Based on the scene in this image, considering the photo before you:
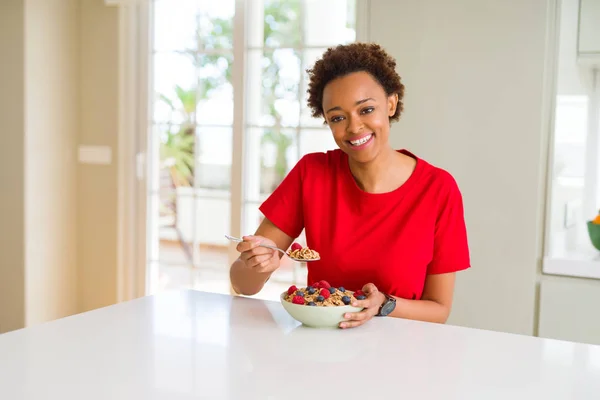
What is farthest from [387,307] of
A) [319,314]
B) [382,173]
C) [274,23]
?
[274,23]

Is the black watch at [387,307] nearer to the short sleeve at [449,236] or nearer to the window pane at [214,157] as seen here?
the short sleeve at [449,236]

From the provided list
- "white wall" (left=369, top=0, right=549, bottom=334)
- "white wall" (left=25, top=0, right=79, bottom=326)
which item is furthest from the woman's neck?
"white wall" (left=25, top=0, right=79, bottom=326)

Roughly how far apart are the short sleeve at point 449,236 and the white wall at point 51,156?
269 centimetres

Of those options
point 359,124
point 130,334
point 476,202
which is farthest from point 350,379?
point 476,202

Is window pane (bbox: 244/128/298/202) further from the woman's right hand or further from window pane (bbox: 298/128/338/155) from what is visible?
the woman's right hand

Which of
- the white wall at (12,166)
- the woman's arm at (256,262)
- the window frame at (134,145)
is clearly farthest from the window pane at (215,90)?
the woman's arm at (256,262)

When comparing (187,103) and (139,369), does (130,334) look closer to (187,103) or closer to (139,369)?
(139,369)

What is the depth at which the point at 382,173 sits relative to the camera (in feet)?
6.48

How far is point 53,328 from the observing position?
1518 mm

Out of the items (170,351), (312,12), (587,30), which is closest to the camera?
(170,351)

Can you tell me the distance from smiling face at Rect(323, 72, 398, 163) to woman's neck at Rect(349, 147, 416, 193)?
4 cm

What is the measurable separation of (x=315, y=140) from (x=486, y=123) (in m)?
0.97

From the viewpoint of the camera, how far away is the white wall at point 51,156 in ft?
12.5

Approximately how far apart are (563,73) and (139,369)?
89.3 inches
